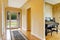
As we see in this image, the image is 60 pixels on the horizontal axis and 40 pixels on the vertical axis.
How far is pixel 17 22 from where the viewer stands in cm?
1113

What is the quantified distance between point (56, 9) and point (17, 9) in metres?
4.65

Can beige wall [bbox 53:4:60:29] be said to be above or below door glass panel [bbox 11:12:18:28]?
above

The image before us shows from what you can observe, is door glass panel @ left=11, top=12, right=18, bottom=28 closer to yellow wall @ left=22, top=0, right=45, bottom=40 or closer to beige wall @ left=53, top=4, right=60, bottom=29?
beige wall @ left=53, top=4, right=60, bottom=29

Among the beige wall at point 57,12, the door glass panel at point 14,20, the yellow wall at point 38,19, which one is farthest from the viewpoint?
the door glass panel at point 14,20

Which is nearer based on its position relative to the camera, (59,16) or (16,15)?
(59,16)

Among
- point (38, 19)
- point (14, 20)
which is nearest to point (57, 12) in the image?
point (38, 19)

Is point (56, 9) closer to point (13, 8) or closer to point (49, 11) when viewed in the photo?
point (49, 11)

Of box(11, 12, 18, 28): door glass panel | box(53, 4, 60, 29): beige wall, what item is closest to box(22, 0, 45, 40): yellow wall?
box(53, 4, 60, 29): beige wall

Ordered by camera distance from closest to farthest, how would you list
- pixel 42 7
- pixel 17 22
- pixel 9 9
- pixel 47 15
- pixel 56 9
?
pixel 42 7
pixel 47 15
pixel 56 9
pixel 9 9
pixel 17 22

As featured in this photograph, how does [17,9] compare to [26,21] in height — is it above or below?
above

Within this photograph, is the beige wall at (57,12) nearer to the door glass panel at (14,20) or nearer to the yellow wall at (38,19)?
the yellow wall at (38,19)

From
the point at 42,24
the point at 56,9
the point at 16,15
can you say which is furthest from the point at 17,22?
the point at 42,24

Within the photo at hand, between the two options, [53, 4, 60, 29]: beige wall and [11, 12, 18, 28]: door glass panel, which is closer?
[53, 4, 60, 29]: beige wall

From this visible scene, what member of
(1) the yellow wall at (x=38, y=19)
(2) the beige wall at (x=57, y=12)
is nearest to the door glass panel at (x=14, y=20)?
(2) the beige wall at (x=57, y=12)
